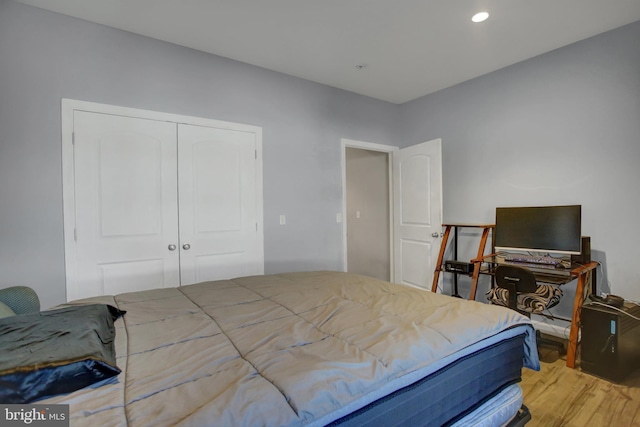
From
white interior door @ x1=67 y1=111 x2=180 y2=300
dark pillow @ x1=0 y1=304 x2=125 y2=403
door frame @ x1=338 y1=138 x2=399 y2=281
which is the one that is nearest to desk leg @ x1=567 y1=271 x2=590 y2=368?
door frame @ x1=338 y1=138 x2=399 y2=281

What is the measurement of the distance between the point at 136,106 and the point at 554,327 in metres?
4.25

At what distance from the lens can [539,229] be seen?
278cm

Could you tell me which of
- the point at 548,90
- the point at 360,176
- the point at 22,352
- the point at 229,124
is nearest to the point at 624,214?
the point at 548,90

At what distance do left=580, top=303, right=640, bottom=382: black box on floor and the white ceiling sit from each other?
2.22 m

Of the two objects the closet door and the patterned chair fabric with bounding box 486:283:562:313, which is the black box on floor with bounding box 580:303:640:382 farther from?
the closet door

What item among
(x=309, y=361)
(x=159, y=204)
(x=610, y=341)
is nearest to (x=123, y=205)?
(x=159, y=204)

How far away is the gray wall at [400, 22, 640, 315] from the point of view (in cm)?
254

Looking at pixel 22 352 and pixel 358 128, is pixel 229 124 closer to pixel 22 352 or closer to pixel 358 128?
pixel 358 128

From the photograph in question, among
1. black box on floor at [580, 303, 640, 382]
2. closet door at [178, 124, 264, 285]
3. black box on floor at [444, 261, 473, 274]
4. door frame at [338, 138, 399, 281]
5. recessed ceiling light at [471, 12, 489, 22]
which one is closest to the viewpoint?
black box on floor at [580, 303, 640, 382]

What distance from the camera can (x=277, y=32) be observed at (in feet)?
8.31

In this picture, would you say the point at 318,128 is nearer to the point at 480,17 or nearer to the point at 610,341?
the point at 480,17

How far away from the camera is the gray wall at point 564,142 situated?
2.54 meters

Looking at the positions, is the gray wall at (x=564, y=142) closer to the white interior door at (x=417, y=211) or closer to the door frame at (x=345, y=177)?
the white interior door at (x=417, y=211)

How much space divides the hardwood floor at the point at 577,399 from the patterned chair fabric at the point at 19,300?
9.15 ft
